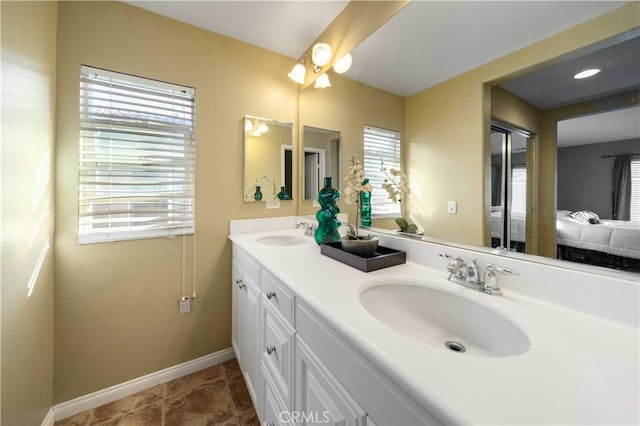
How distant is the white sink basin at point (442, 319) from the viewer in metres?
0.66

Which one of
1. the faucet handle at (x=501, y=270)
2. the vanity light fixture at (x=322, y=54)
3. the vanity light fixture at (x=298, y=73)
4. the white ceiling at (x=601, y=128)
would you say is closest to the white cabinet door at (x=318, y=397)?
the faucet handle at (x=501, y=270)

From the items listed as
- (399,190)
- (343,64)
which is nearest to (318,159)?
(343,64)

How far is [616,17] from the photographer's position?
2.03 feet

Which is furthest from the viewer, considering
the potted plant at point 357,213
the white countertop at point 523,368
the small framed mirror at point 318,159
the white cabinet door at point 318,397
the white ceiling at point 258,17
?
the small framed mirror at point 318,159

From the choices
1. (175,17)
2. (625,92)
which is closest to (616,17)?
(625,92)

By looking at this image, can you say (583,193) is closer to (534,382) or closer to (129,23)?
(534,382)

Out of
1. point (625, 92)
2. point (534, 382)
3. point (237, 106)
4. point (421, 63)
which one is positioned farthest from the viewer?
point (237, 106)

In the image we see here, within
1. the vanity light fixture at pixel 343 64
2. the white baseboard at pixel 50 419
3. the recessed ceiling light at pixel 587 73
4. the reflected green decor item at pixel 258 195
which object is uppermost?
the vanity light fixture at pixel 343 64

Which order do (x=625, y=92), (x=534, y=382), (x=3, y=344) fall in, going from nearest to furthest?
(x=534, y=382), (x=625, y=92), (x=3, y=344)

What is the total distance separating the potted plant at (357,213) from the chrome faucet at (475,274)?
1.15 feet

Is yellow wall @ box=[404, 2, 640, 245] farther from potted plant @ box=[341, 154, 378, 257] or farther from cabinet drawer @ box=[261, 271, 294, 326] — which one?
cabinet drawer @ box=[261, 271, 294, 326]

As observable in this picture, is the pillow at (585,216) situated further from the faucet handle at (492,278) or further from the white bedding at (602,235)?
the faucet handle at (492,278)

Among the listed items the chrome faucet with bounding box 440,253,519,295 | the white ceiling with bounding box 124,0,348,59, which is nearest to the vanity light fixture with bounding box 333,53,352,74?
the white ceiling with bounding box 124,0,348,59

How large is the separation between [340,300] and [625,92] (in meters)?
0.90
